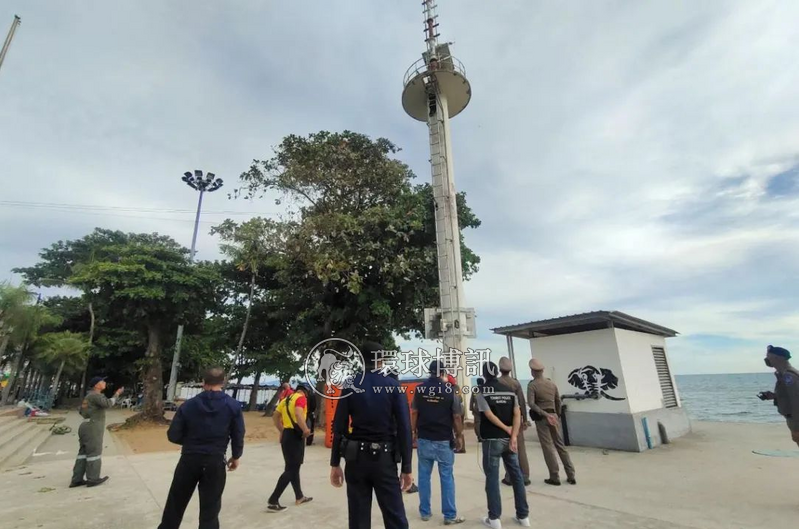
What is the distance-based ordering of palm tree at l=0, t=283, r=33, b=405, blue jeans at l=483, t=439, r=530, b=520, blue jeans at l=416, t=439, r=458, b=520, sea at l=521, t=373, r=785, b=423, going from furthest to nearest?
sea at l=521, t=373, r=785, b=423, palm tree at l=0, t=283, r=33, b=405, blue jeans at l=416, t=439, r=458, b=520, blue jeans at l=483, t=439, r=530, b=520

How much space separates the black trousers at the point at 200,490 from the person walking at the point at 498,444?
276 cm

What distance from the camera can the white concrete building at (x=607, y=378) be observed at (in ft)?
29.3

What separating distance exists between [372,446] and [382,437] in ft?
0.37

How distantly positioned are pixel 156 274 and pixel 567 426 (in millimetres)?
16361

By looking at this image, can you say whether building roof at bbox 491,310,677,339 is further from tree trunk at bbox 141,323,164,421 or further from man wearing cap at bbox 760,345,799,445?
tree trunk at bbox 141,323,164,421

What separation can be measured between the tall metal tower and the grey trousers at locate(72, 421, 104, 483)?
7989 mm

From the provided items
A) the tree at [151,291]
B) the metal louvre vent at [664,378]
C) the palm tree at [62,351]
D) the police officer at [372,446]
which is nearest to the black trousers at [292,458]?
the police officer at [372,446]

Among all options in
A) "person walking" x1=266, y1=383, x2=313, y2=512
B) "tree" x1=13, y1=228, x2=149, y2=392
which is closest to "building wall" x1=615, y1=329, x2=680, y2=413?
"person walking" x1=266, y1=383, x2=313, y2=512

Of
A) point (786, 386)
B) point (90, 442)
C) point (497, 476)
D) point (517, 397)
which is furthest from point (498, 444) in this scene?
point (90, 442)

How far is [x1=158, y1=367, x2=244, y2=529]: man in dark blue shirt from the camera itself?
3.54 m

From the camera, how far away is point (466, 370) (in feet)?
38.9

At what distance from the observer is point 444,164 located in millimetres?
14547

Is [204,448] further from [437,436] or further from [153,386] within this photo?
[153,386]

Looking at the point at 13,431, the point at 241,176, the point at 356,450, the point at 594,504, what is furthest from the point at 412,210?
the point at 13,431
